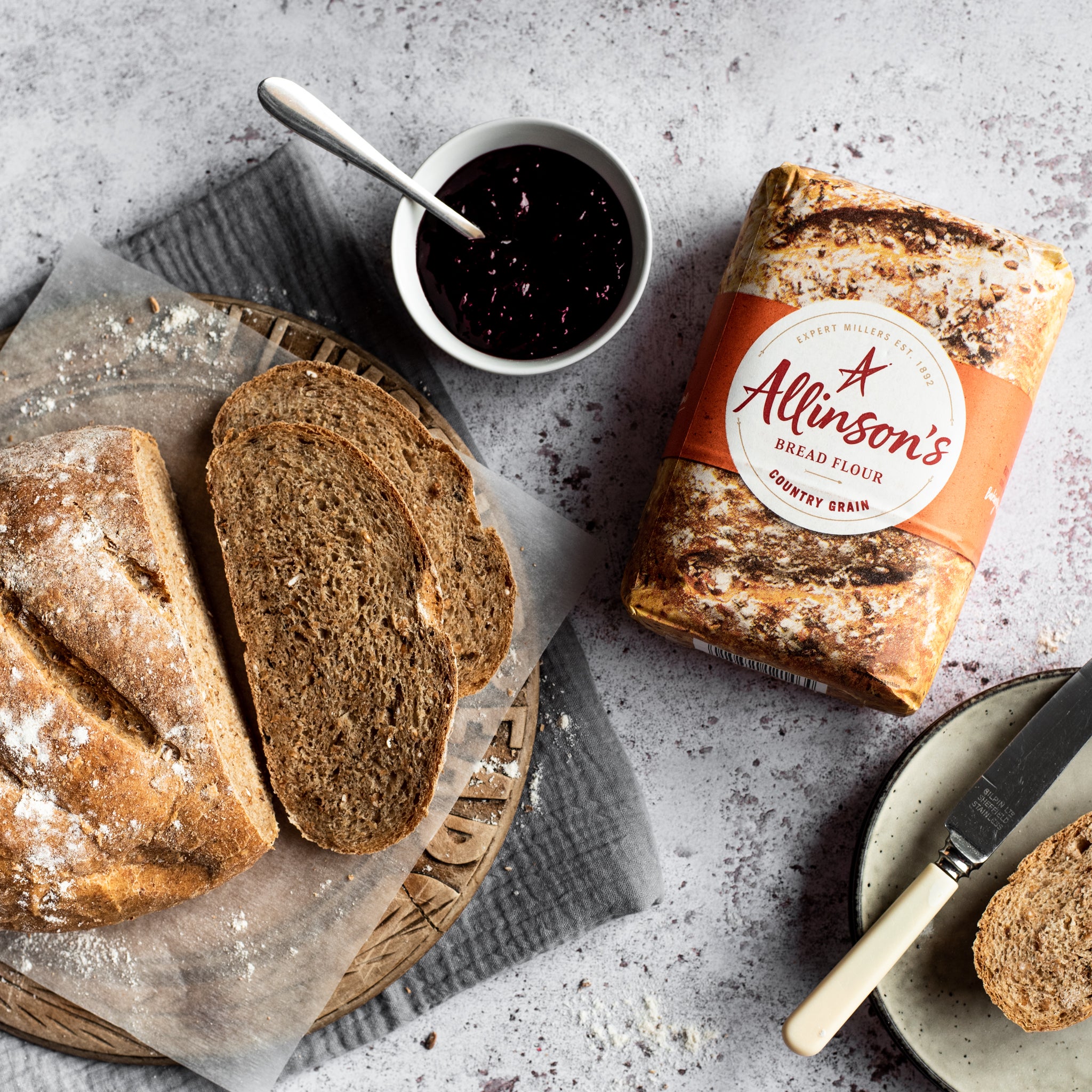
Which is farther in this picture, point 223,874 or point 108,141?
point 108,141

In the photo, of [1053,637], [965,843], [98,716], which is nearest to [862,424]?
[1053,637]

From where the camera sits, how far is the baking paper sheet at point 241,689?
101 inches

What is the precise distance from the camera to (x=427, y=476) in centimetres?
258

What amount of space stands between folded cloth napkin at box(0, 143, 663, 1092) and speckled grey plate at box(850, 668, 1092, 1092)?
702 millimetres

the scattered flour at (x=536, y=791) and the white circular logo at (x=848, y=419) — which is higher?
the white circular logo at (x=848, y=419)

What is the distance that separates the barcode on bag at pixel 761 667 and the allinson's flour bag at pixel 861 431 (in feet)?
0.43

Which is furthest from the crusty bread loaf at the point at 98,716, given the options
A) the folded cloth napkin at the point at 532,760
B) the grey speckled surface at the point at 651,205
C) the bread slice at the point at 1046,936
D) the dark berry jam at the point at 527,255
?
the bread slice at the point at 1046,936

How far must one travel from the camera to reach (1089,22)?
2.72m

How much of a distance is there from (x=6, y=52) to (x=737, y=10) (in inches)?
91.5

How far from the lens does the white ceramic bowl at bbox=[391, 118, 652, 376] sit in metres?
2.42

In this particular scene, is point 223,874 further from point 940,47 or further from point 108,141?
point 940,47

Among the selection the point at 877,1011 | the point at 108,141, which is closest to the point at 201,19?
the point at 108,141

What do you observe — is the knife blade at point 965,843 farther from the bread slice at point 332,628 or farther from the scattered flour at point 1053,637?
the bread slice at point 332,628

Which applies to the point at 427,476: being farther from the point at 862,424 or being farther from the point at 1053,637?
the point at 1053,637
